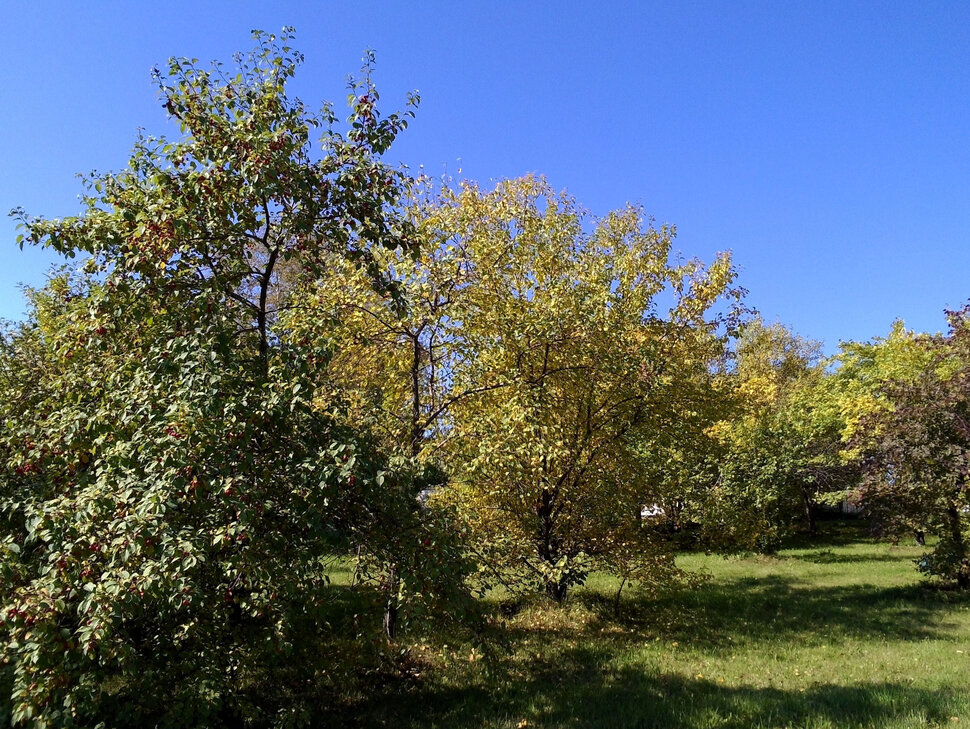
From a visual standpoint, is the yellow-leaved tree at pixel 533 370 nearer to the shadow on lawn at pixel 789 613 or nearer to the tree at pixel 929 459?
the shadow on lawn at pixel 789 613

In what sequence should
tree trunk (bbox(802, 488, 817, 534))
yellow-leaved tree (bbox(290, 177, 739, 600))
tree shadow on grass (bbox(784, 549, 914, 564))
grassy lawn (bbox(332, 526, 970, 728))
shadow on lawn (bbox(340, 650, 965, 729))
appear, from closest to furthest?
shadow on lawn (bbox(340, 650, 965, 729)) < grassy lawn (bbox(332, 526, 970, 728)) < yellow-leaved tree (bbox(290, 177, 739, 600)) < tree shadow on grass (bbox(784, 549, 914, 564)) < tree trunk (bbox(802, 488, 817, 534))

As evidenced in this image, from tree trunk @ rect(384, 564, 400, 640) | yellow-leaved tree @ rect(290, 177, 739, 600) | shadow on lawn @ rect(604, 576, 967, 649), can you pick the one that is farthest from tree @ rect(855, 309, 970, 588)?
tree trunk @ rect(384, 564, 400, 640)

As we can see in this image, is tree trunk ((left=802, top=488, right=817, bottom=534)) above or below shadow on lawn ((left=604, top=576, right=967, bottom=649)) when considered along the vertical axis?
above

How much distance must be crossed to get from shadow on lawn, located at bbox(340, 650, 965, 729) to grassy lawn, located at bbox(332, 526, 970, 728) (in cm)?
2

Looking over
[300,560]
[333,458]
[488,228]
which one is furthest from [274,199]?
[488,228]

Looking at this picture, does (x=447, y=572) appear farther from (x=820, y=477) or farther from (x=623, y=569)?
(x=820, y=477)

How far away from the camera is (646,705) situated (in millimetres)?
6535

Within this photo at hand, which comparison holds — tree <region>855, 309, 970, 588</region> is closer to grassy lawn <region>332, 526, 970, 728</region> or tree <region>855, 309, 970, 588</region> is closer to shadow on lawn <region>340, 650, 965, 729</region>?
grassy lawn <region>332, 526, 970, 728</region>

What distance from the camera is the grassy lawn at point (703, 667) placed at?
20.2 feet

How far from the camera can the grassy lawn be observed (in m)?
6.14

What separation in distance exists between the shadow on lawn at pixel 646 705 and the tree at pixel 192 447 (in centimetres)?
225

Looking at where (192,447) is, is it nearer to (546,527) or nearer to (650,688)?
(650,688)

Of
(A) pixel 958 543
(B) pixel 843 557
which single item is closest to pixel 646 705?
(A) pixel 958 543

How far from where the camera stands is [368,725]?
6461mm
